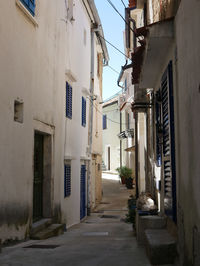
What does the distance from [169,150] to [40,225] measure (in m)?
4.13

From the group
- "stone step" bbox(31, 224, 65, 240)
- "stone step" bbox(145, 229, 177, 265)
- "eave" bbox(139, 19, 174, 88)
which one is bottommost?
"stone step" bbox(31, 224, 65, 240)

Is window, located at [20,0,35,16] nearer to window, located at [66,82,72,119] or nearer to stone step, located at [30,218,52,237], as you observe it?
window, located at [66,82,72,119]

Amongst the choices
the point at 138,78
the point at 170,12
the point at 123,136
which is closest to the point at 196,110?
the point at 170,12

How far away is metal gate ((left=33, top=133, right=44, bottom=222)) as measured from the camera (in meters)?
9.23

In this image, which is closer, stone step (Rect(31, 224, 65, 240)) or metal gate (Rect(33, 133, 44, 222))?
stone step (Rect(31, 224, 65, 240))

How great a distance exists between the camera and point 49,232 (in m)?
8.62

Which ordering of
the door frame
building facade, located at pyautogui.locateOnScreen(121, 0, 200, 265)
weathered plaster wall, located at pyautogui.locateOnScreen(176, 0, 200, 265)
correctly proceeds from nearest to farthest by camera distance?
1. weathered plaster wall, located at pyautogui.locateOnScreen(176, 0, 200, 265)
2. building facade, located at pyautogui.locateOnScreen(121, 0, 200, 265)
3. the door frame

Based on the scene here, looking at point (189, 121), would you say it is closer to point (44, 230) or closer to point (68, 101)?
point (44, 230)

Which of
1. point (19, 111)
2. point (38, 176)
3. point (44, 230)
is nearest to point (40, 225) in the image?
point (44, 230)

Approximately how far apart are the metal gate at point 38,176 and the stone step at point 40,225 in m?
0.23

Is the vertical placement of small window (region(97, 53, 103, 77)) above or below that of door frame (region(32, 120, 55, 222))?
above

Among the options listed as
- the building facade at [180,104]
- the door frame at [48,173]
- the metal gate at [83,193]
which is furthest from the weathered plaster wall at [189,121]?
the metal gate at [83,193]

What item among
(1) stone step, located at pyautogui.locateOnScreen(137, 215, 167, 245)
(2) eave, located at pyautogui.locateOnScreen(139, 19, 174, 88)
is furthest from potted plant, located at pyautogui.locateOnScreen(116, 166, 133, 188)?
(1) stone step, located at pyautogui.locateOnScreen(137, 215, 167, 245)

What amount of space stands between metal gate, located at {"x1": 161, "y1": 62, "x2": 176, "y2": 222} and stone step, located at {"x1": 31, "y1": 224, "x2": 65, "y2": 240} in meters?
3.18
